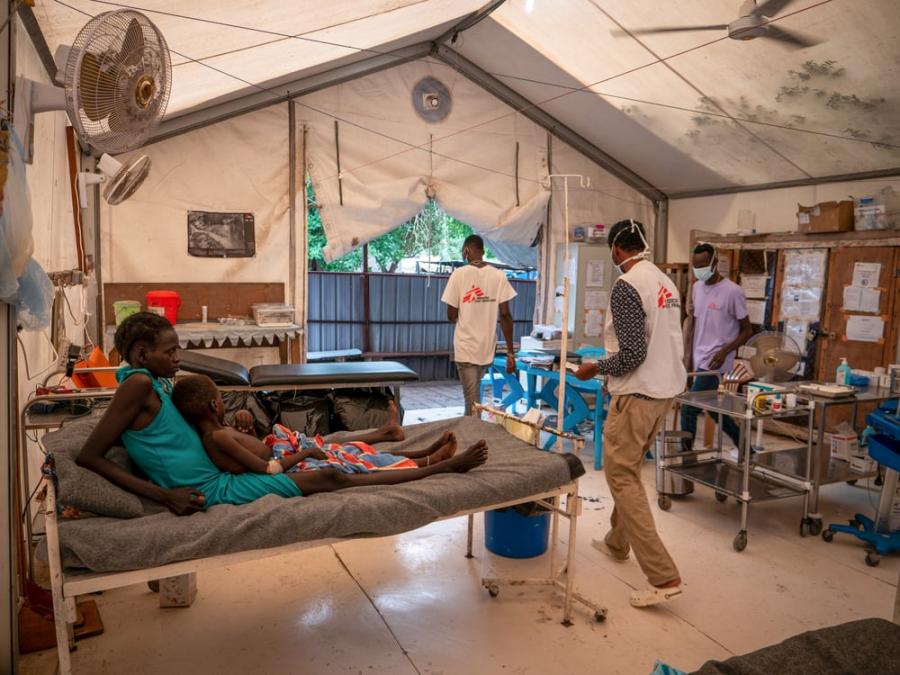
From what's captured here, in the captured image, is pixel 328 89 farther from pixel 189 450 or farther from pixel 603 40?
pixel 189 450

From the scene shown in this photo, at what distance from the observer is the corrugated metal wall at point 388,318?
7.86m

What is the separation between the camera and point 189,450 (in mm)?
2229

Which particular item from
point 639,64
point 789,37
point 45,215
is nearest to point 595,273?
point 639,64

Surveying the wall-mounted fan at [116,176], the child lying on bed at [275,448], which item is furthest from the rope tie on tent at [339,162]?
the child lying on bed at [275,448]

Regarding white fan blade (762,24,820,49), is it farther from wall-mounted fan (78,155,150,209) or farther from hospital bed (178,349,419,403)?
wall-mounted fan (78,155,150,209)

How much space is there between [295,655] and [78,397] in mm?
1266

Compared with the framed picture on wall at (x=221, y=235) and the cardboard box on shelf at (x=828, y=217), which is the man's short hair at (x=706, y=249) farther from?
the framed picture on wall at (x=221, y=235)

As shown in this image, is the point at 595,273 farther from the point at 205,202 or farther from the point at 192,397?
the point at 192,397

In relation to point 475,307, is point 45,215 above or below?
above

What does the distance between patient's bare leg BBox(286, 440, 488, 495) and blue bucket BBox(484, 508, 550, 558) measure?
73 centimetres

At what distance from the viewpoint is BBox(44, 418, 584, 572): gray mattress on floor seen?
70.3 inches

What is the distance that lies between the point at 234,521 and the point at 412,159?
4516mm

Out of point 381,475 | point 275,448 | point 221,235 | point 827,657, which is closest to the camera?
point 827,657

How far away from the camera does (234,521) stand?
6.40 ft
